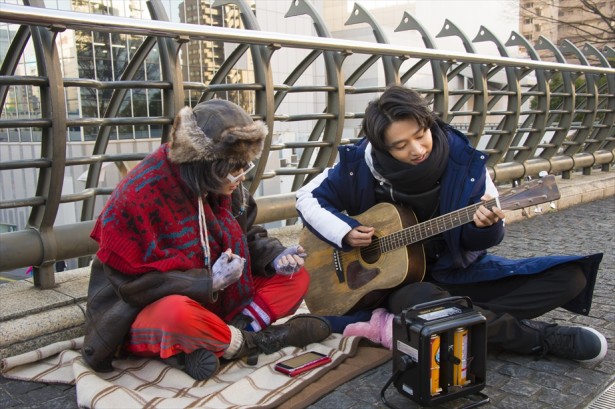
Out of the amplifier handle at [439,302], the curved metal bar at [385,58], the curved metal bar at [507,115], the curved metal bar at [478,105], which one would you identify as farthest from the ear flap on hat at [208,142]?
the curved metal bar at [507,115]

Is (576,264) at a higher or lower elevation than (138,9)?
lower

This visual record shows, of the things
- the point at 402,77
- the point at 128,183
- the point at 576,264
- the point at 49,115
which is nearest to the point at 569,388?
the point at 576,264

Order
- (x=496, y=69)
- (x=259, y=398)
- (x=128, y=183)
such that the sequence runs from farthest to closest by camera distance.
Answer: (x=496, y=69), (x=128, y=183), (x=259, y=398)

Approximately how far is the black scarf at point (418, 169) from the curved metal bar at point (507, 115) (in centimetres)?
394

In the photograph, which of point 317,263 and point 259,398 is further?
point 317,263

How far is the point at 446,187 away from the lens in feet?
10.3

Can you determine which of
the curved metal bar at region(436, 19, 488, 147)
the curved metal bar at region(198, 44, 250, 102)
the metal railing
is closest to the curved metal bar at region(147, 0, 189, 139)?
the metal railing

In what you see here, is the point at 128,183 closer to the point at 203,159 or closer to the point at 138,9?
the point at 203,159

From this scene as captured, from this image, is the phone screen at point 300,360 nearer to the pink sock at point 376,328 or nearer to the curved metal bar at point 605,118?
the pink sock at point 376,328

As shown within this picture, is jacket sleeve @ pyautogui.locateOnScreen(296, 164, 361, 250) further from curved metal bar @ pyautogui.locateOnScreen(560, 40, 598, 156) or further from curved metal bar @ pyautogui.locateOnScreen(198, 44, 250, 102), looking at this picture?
curved metal bar @ pyautogui.locateOnScreen(560, 40, 598, 156)

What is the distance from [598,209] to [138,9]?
23219 millimetres

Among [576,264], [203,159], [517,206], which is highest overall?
[203,159]

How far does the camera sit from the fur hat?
2705 millimetres

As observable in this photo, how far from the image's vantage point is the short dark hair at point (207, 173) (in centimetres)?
276
